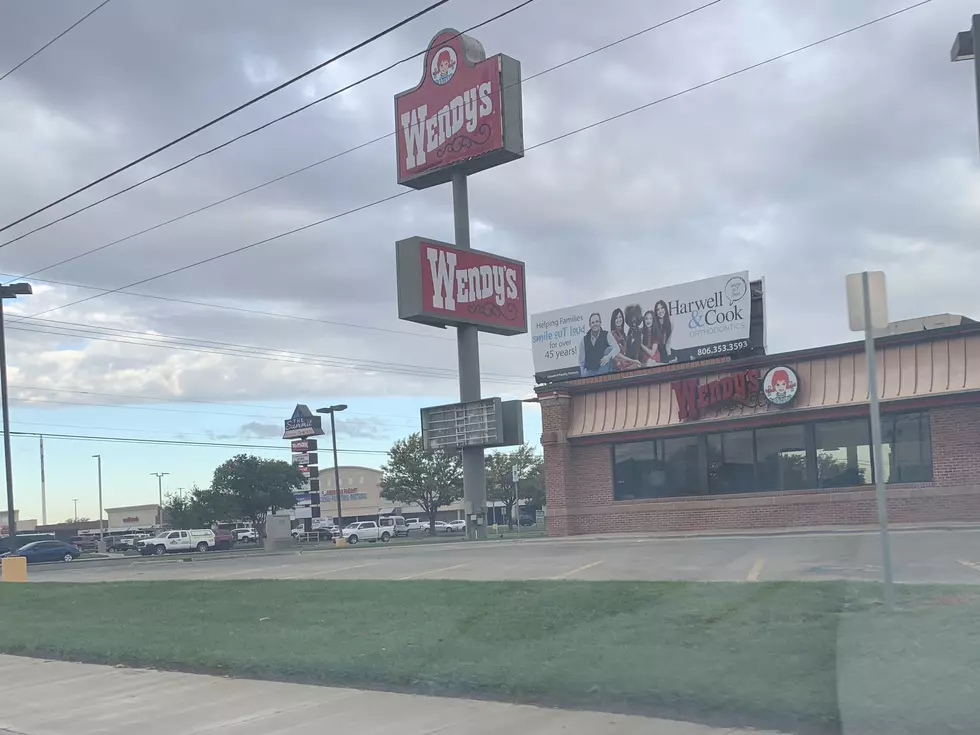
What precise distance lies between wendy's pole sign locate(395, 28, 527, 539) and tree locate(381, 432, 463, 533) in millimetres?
35139

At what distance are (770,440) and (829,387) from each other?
2608 millimetres

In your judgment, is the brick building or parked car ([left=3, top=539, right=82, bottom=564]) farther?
parked car ([left=3, top=539, right=82, bottom=564])

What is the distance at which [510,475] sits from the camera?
77.4 meters

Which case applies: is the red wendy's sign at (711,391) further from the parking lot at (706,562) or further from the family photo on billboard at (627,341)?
the parking lot at (706,562)

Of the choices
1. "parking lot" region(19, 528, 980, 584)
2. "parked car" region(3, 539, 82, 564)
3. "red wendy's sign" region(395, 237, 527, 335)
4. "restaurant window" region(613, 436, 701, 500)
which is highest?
"red wendy's sign" region(395, 237, 527, 335)

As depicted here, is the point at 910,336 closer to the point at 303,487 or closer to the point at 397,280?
the point at 397,280

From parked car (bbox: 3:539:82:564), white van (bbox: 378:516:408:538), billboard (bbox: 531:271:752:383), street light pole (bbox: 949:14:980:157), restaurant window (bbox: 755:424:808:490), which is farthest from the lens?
white van (bbox: 378:516:408:538)

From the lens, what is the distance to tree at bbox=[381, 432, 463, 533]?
75000 mm

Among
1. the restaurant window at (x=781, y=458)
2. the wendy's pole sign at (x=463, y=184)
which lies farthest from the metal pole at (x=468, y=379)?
the restaurant window at (x=781, y=458)

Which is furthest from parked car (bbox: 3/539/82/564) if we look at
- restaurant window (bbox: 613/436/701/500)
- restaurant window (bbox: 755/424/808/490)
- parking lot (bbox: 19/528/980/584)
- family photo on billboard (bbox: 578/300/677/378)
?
restaurant window (bbox: 755/424/808/490)

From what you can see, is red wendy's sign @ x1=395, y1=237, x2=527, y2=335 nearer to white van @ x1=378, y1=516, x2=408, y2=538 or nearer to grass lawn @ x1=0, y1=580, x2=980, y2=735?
grass lawn @ x1=0, y1=580, x2=980, y2=735

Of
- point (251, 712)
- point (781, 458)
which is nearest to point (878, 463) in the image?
point (251, 712)

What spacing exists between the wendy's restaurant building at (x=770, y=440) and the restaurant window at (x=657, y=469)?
4 cm

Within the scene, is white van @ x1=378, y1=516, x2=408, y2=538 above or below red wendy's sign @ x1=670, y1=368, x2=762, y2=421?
below
